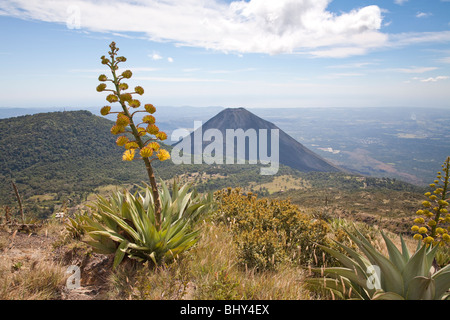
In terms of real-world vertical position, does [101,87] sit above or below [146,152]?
above

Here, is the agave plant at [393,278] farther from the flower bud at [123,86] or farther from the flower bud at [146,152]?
the flower bud at [123,86]

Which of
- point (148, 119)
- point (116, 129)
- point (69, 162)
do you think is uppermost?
point (148, 119)

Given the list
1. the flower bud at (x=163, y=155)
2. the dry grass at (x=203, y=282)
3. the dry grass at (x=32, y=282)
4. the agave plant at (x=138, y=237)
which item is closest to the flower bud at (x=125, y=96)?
the flower bud at (x=163, y=155)

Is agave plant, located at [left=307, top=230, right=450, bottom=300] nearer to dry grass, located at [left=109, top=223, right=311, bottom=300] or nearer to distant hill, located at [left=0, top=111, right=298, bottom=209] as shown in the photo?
dry grass, located at [left=109, top=223, right=311, bottom=300]

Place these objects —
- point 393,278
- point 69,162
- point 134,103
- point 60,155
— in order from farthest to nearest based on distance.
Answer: point 60,155
point 69,162
point 134,103
point 393,278

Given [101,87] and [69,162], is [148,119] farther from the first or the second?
[69,162]

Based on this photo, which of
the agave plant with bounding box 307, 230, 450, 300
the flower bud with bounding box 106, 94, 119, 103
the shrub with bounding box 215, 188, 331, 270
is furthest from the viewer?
the shrub with bounding box 215, 188, 331, 270

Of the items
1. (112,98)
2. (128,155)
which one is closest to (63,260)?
(128,155)

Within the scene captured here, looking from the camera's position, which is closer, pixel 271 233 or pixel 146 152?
pixel 146 152

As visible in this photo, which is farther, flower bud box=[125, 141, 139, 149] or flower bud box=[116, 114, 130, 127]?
flower bud box=[125, 141, 139, 149]

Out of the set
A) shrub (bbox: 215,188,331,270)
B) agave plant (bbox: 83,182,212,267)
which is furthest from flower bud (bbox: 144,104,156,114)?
shrub (bbox: 215,188,331,270)

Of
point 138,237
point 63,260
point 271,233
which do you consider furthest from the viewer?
point 271,233
